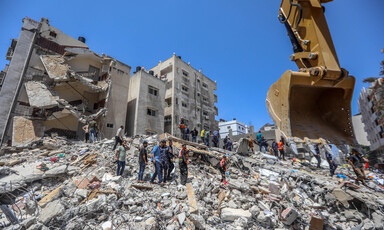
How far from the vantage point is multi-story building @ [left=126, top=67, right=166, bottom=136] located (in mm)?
19891

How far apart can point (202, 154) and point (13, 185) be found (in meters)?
7.13

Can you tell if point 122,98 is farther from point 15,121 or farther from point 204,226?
point 204,226

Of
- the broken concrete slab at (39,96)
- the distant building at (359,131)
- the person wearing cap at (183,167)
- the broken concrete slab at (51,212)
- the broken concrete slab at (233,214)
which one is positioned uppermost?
the distant building at (359,131)

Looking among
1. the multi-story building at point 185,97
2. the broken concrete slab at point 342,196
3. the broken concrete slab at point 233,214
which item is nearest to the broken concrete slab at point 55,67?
the multi-story building at point 185,97

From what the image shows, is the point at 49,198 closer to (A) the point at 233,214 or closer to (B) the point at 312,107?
(A) the point at 233,214

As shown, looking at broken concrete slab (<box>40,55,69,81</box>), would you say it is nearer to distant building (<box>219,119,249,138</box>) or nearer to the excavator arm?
the excavator arm

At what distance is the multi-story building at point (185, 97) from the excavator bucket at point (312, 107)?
18.2 m

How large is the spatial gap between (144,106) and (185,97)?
9221mm

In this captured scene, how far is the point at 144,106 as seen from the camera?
20.6 m

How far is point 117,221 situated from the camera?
3777 mm

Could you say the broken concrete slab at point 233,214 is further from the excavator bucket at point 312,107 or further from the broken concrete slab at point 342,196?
the excavator bucket at point 312,107

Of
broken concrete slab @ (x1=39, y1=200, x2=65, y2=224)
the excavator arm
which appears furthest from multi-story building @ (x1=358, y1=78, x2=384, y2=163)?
broken concrete slab @ (x1=39, y1=200, x2=65, y2=224)

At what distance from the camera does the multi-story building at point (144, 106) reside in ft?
65.3

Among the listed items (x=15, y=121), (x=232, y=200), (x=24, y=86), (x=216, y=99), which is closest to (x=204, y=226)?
(x=232, y=200)
